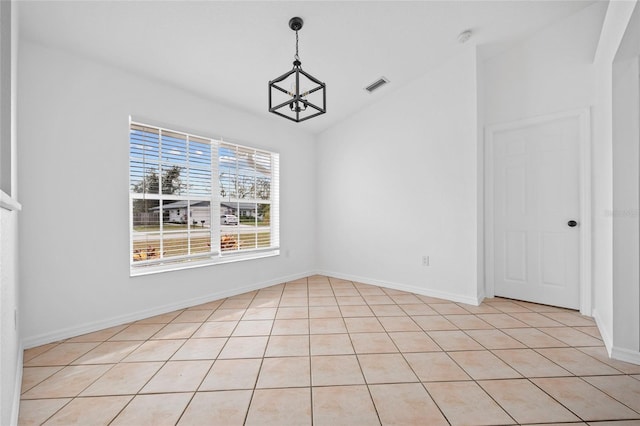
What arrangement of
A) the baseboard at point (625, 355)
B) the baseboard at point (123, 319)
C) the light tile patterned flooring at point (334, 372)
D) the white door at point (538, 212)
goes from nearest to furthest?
the light tile patterned flooring at point (334, 372), the baseboard at point (625, 355), the baseboard at point (123, 319), the white door at point (538, 212)

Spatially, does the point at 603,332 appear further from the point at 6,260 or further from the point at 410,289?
the point at 6,260

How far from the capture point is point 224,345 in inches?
87.0

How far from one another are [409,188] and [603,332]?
2.23m

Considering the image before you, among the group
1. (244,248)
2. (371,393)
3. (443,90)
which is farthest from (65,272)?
(443,90)

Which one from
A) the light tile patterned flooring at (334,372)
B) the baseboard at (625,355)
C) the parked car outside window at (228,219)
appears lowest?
the light tile patterned flooring at (334,372)

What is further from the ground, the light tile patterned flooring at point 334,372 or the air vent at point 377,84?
the air vent at point 377,84

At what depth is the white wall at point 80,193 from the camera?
2.15 m

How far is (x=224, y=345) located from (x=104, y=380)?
0.75 metres

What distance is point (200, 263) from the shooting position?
325cm

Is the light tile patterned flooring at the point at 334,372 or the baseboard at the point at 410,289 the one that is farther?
the baseboard at the point at 410,289

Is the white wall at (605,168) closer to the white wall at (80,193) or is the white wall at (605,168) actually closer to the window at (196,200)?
the window at (196,200)

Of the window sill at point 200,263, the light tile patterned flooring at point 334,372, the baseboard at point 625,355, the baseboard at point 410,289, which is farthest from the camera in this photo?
the baseboard at point 410,289

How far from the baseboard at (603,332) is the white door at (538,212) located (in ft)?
0.90

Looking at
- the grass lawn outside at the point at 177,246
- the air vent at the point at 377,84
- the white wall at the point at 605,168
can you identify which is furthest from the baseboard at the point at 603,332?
the grass lawn outside at the point at 177,246
